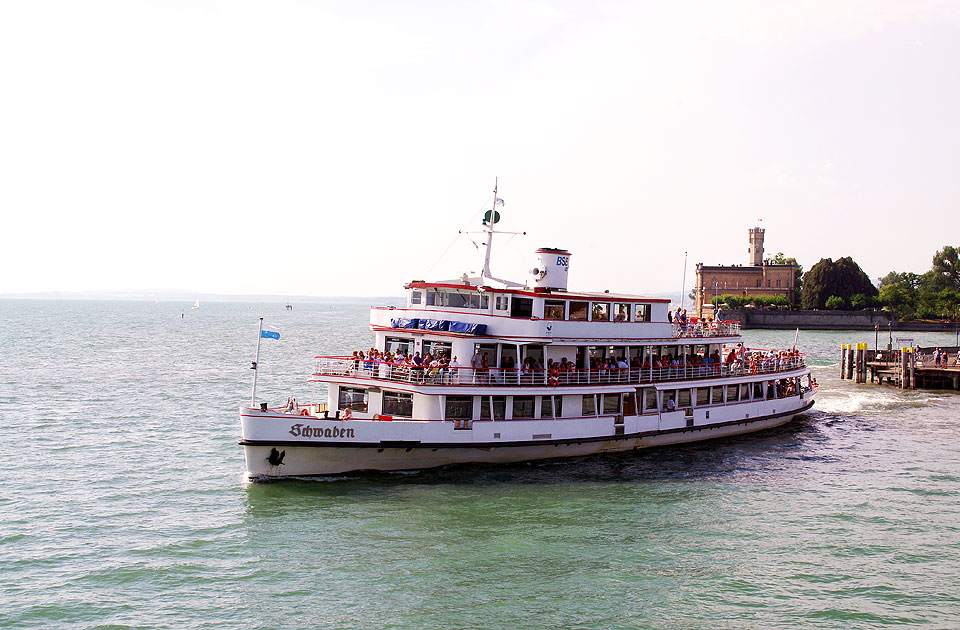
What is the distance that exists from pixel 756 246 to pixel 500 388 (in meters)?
163

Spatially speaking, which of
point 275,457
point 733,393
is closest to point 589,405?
point 733,393

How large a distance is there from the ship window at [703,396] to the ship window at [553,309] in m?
8.53

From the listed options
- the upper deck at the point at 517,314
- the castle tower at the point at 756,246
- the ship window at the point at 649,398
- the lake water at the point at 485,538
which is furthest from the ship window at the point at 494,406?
the castle tower at the point at 756,246

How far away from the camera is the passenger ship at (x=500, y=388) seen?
1000 inches

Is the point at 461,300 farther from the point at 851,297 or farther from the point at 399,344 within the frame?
the point at 851,297

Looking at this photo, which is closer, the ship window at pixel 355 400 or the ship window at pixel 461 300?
the ship window at pixel 355 400

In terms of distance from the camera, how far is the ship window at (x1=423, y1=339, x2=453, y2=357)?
1131 inches

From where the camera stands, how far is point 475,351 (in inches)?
1115

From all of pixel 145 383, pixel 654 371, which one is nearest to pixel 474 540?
pixel 654 371

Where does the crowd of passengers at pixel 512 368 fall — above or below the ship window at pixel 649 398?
above

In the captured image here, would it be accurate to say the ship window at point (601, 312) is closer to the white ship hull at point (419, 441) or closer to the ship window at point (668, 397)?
the white ship hull at point (419, 441)

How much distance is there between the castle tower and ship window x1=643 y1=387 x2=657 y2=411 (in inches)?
6059

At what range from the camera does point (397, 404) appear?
2753cm

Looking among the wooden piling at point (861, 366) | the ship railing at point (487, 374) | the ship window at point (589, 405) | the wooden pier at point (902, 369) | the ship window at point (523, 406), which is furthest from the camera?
the wooden piling at point (861, 366)
